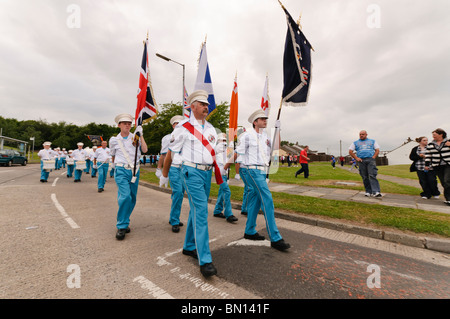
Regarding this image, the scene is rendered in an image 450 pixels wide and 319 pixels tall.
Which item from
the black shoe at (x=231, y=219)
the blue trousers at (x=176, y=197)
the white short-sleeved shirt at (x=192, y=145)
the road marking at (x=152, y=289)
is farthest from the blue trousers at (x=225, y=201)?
the road marking at (x=152, y=289)

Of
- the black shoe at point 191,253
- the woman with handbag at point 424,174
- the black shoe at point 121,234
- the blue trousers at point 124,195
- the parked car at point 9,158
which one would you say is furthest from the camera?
the parked car at point 9,158

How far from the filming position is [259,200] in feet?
12.0

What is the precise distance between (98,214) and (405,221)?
22.1ft

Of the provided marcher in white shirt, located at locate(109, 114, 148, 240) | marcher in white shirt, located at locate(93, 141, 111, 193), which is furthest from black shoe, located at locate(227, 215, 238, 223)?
marcher in white shirt, located at locate(93, 141, 111, 193)

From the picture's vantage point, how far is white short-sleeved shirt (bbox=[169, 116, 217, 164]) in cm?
278

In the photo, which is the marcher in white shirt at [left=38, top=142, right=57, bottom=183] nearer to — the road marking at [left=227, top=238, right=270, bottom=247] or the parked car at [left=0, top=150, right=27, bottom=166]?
the road marking at [left=227, top=238, right=270, bottom=247]

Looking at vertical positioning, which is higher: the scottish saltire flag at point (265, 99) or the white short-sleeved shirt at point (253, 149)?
the scottish saltire flag at point (265, 99)

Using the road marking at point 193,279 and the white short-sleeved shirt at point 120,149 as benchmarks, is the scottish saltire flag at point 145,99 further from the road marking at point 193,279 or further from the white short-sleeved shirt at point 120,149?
the road marking at point 193,279

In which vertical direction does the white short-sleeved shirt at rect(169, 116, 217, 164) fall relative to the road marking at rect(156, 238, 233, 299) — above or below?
above

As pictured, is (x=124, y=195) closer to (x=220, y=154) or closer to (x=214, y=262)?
(x=214, y=262)

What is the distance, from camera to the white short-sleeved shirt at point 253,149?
3664mm

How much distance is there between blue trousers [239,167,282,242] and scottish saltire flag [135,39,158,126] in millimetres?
2693

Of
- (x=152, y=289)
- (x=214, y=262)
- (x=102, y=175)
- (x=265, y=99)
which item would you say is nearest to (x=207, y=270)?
(x=214, y=262)
